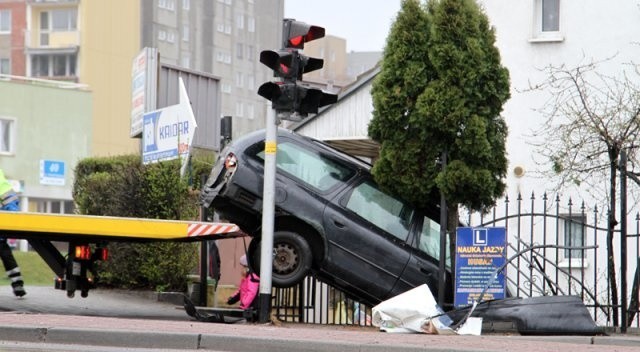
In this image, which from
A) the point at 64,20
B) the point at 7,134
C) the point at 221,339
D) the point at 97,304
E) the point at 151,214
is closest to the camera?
the point at 221,339

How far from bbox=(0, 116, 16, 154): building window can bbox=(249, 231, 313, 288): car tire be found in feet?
160

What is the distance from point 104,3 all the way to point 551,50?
59463 mm

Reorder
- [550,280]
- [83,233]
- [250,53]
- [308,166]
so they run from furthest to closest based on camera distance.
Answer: [250,53] < [308,166] < [550,280] < [83,233]

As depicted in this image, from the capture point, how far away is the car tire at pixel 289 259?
1443 cm

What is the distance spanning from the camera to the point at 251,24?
83188 millimetres

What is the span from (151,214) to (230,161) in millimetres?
4520

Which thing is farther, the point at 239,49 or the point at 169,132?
the point at 239,49

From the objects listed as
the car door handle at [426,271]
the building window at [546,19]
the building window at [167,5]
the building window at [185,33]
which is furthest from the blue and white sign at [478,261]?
the building window at [185,33]

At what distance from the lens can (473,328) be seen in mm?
13758

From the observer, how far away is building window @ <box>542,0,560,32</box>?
24891 millimetres

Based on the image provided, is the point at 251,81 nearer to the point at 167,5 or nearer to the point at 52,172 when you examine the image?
the point at 167,5

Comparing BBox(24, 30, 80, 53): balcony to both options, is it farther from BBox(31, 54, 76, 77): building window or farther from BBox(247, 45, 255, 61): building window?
BBox(247, 45, 255, 61): building window

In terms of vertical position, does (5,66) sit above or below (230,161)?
above

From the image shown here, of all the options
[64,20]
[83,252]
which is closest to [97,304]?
[83,252]
